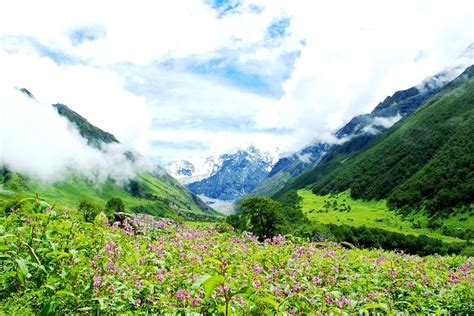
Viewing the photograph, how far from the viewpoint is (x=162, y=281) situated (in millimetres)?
8320

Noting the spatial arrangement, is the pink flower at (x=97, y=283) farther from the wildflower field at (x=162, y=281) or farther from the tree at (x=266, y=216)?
the tree at (x=266, y=216)

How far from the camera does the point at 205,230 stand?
60.6ft

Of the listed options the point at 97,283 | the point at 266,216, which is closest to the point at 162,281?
the point at 97,283

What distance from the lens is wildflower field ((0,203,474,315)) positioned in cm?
654

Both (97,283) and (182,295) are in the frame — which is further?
(97,283)

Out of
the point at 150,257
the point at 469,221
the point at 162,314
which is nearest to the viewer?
the point at 162,314

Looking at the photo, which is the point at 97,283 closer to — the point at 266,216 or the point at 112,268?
the point at 112,268

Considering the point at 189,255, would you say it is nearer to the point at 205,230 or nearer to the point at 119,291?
the point at 119,291

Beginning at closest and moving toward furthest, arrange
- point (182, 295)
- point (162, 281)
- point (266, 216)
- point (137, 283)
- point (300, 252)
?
1. point (182, 295)
2. point (137, 283)
3. point (162, 281)
4. point (300, 252)
5. point (266, 216)

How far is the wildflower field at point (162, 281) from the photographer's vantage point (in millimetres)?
6543

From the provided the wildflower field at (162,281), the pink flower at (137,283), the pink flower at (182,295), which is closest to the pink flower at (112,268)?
the wildflower field at (162,281)

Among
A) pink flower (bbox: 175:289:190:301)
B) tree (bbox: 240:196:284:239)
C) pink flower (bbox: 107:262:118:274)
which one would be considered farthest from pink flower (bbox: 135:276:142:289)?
tree (bbox: 240:196:284:239)

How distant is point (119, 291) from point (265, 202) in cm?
8109

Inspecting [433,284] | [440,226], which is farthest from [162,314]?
[440,226]
